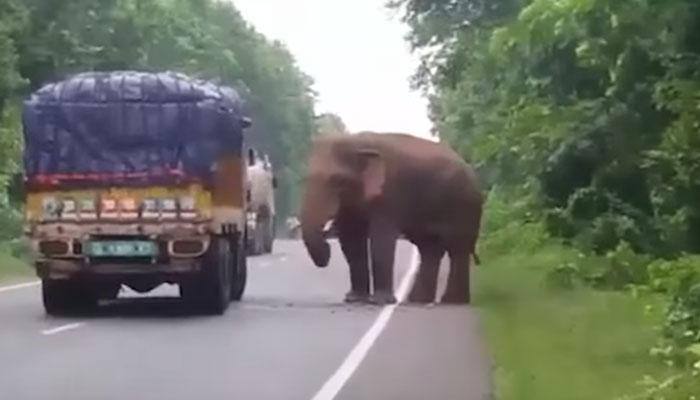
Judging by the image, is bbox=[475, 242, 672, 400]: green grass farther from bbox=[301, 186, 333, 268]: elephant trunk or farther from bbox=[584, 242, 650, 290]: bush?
bbox=[301, 186, 333, 268]: elephant trunk

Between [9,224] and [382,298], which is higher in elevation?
[9,224]

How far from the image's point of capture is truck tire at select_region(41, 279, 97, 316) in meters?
27.0

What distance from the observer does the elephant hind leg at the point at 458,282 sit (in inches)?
1157

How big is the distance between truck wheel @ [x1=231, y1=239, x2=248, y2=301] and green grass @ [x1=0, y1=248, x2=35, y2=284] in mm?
7292

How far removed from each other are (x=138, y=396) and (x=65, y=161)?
33.3ft

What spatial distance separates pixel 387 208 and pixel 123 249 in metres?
4.53

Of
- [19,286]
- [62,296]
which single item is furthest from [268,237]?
[62,296]

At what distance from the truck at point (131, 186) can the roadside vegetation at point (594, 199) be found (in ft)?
12.0

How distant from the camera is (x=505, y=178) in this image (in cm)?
5150

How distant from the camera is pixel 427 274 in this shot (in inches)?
1182

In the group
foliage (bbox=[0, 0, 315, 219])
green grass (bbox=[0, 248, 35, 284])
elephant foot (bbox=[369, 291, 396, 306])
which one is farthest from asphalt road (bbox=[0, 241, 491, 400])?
foliage (bbox=[0, 0, 315, 219])

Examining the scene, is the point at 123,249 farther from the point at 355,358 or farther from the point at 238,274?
the point at 355,358

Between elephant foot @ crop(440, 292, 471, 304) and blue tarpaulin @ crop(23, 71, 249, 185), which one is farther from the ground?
blue tarpaulin @ crop(23, 71, 249, 185)

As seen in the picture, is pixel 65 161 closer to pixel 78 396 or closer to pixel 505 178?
pixel 78 396
